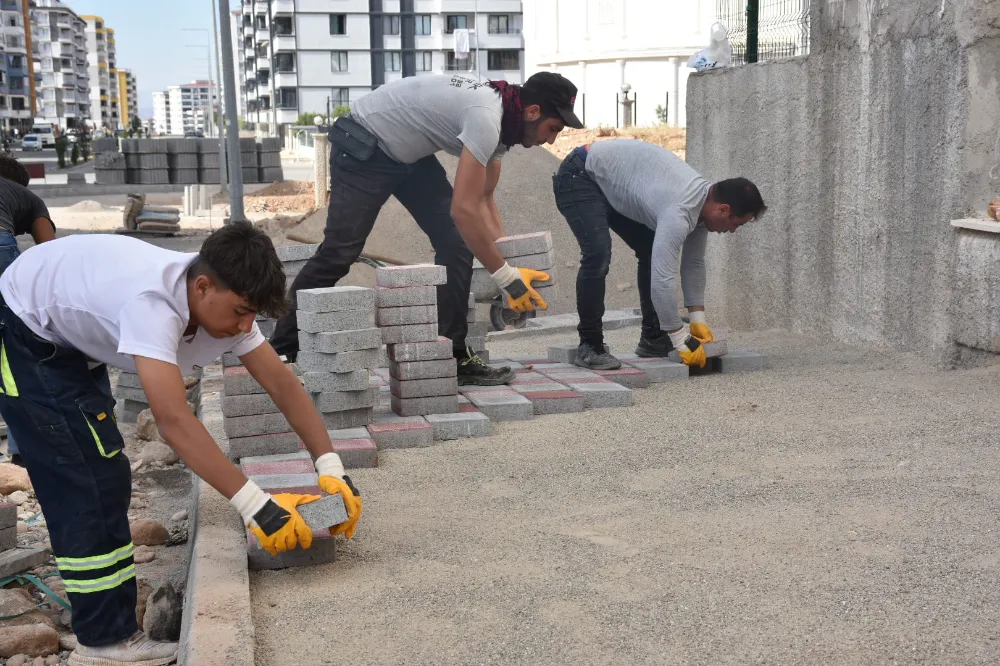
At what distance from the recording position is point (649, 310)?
255 inches

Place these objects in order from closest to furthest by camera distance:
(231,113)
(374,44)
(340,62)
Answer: (231,113) < (340,62) < (374,44)

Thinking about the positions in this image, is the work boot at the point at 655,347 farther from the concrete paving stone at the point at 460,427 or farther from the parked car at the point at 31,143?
the parked car at the point at 31,143

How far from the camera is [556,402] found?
Result: 5352 mm

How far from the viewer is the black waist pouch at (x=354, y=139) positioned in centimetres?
525

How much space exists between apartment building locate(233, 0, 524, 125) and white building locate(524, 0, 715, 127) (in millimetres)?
22454

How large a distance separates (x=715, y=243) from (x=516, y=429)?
3718 millimetres

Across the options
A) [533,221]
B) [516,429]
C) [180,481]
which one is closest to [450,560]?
[516,429]

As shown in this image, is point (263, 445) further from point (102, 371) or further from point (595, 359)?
point (595, 359)

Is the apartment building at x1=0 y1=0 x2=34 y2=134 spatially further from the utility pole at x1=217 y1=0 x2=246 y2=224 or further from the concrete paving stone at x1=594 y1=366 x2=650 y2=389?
the concrete paving stone at x1=594 y1=366 x2=650 y2=389

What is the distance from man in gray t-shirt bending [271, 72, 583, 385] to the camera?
16.4 ft


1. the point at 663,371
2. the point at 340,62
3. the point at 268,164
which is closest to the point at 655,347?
the point at 663,371

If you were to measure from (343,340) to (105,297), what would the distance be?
1897mm

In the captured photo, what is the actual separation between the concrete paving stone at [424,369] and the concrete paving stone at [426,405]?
10 centimetres

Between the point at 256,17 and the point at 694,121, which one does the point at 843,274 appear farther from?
the point at 256,17
